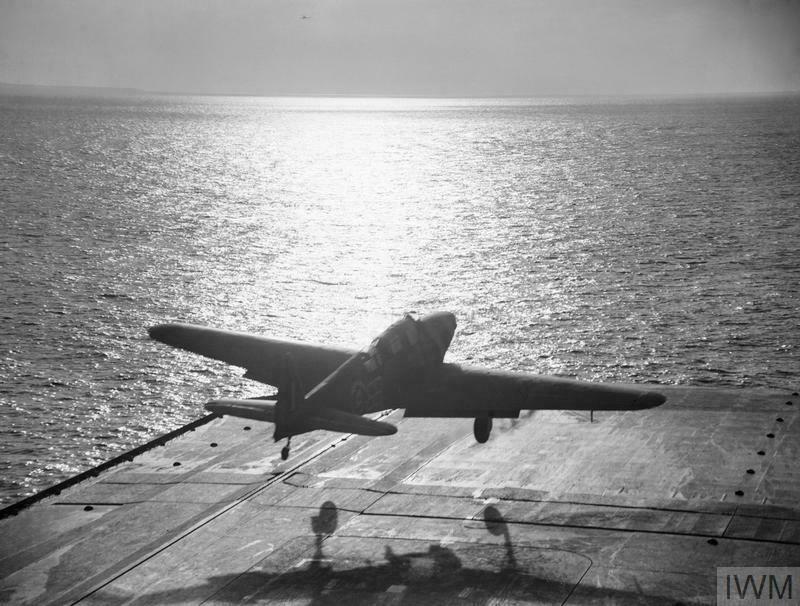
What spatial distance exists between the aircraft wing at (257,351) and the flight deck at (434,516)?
339 centimetres

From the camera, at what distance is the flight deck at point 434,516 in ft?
84.9

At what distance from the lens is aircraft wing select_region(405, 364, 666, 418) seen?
1182 inches

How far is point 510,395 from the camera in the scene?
104 feet

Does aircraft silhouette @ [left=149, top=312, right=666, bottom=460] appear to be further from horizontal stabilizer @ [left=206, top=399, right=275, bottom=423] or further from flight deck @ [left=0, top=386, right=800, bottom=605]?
flight deck @ [left=0, top=386, right=800, bottom=605]

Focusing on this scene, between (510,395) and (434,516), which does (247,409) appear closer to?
(434,516)

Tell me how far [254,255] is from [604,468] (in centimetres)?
6889

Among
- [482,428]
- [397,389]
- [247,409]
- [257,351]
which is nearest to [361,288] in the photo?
[257,351]

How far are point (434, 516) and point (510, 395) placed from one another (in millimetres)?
4991

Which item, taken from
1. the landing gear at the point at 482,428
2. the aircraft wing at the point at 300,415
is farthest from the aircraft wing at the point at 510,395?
the aircraft wing at the point at 300,415

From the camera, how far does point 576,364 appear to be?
2303 inches

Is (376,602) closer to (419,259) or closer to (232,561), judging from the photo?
(232,561)

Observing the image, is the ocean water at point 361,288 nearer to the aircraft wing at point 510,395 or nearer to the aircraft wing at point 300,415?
the aircraft wing at point 300,415

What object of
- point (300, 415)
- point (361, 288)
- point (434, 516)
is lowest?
point (361, 288)

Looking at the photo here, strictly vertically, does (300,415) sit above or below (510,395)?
above
